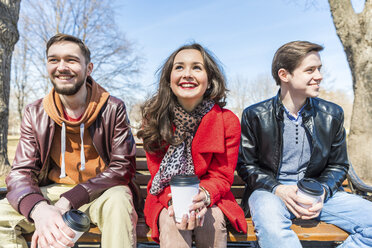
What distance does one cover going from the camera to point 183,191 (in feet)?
5.54

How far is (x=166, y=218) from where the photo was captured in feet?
6.44

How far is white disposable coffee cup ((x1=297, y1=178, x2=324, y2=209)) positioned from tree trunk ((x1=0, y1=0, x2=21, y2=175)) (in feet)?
15.9

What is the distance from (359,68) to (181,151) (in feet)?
15.4

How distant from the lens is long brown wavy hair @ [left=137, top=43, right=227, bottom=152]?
2.29 meters

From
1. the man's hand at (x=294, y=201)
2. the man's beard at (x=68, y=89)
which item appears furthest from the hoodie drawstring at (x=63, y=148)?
the man's hand at (x=294, y=201)

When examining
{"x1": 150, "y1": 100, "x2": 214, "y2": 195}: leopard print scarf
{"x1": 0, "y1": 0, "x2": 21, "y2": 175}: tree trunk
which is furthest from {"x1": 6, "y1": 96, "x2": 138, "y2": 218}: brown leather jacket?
{"x1": 0, "y1": 0, "x2": 21, "y2": 175}: tree trunk

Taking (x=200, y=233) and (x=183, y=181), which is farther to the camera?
(x=200, y=233)

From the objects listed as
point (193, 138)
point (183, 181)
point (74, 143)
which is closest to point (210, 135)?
point (193, 138)

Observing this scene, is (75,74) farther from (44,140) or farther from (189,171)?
(189,171)

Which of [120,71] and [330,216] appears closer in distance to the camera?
[330,216]

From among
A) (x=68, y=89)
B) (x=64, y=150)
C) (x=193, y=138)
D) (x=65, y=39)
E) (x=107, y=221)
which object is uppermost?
(x=65, y=39)

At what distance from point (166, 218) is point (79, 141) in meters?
1.07

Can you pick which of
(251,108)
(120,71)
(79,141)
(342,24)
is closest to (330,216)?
(251,108)

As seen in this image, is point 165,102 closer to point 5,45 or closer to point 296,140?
point 296,140
